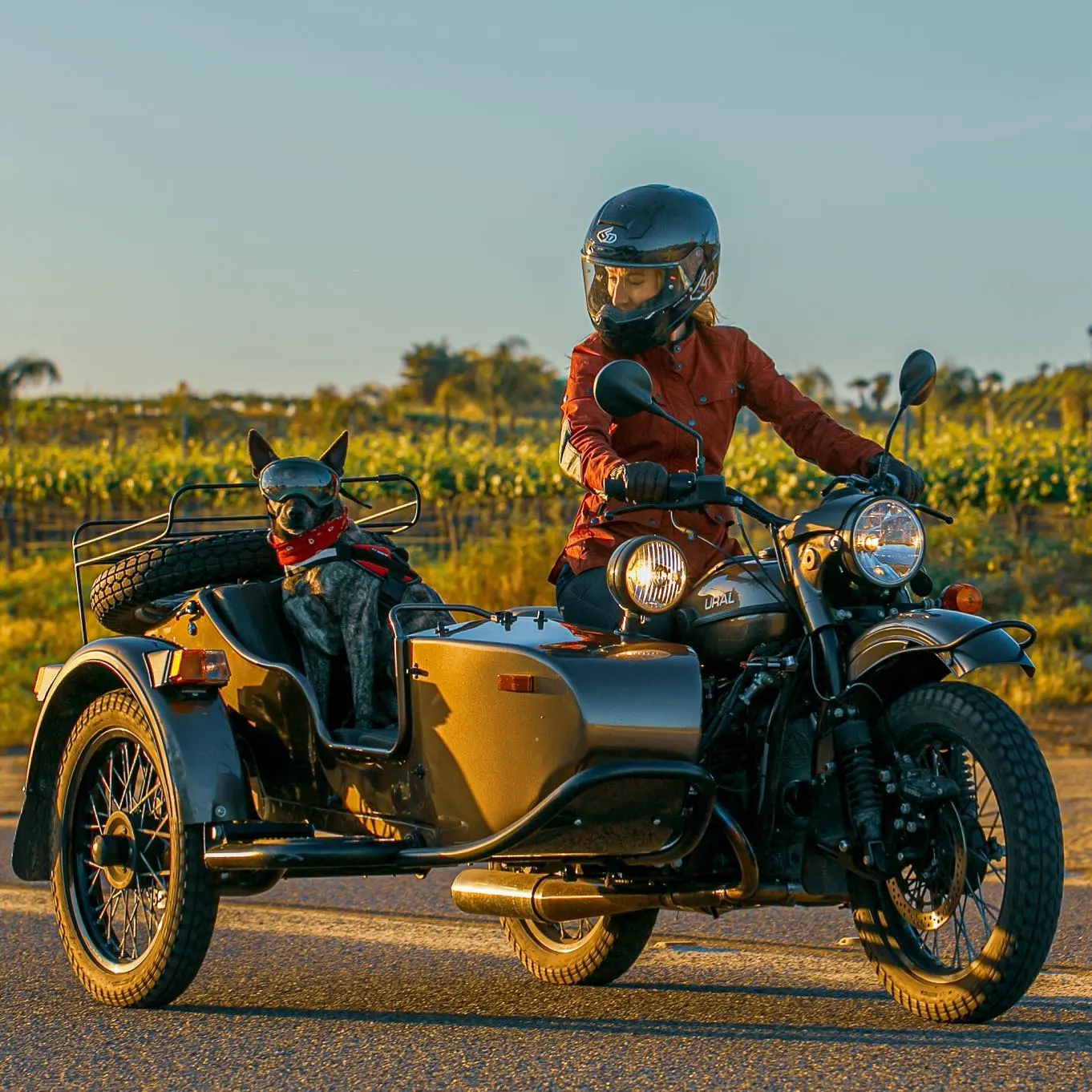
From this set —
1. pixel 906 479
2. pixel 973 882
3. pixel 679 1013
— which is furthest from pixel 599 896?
pixel 906 479

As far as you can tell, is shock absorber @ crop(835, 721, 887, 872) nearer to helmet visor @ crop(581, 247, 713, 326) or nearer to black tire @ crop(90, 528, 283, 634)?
helmet visor @ crop(581, 247, 713, 326)

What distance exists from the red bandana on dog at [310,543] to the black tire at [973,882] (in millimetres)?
2087

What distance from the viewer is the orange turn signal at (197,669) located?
567 cm

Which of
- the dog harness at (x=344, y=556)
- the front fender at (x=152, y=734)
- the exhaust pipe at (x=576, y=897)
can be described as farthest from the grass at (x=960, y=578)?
the exhaust pipe at (x=576, y=897)

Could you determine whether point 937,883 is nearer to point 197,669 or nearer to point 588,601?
point 588,601

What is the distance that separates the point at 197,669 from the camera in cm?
567

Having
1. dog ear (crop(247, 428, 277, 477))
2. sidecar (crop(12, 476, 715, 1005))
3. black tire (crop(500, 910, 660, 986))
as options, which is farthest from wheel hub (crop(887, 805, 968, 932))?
dog ear (crop(247, 428, 277, 477))

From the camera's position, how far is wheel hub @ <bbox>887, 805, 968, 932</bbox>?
454 cm

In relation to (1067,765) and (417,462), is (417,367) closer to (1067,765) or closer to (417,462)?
(417,462)

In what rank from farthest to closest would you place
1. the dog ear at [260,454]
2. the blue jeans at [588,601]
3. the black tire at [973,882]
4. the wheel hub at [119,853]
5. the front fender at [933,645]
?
1. the dog ear at [260,454]
2. the wheel hub at [119,853]
3. the blue jeans at [588,601]
4. the front fender at [933,645]
5. the black tire at [973,882]

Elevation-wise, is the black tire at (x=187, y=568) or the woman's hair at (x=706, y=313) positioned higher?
the woman's hair at (x=706, y=313)

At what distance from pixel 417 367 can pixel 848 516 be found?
290 feet

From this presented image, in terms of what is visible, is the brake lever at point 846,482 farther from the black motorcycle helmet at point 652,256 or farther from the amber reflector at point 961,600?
the black motorcycle helmet at point 652,256

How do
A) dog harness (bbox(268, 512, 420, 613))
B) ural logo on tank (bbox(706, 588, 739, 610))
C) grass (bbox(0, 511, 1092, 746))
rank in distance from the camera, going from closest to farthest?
ural logo on tank (bbox(706, 588, 739, 610))
dog harness (bbox(268, 512, 420, 613))
grass (bbox(0, 511, 1092, 746))
